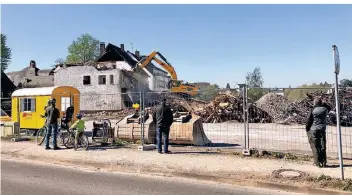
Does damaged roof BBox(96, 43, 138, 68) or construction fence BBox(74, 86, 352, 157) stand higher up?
damaged roof BBox(96, 43, 138, 68)

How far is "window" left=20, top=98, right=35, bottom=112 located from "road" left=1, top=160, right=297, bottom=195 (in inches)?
323

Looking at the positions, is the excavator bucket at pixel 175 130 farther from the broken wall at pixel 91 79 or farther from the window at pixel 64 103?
the broken wall at pixel 91 79

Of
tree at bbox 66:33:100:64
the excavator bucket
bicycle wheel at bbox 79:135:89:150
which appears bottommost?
bicycle wheel at bbox 79:135:89:150

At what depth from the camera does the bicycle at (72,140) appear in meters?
11.5

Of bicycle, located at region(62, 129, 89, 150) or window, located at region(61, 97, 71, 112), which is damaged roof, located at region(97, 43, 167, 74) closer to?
window, located at region(61, 97, 71, 112)

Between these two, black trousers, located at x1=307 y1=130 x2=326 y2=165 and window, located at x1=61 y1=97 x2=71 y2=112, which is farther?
window, located at x1=61 y1=97 x2=71 y2=112

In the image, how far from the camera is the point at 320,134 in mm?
8102

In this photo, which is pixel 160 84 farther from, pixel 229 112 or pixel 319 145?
pixel 319 145

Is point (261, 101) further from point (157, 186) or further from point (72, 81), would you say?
point (72, 81)

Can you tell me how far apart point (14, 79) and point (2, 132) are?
195 ft

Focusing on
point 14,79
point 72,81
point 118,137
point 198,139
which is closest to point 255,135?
point 198,139

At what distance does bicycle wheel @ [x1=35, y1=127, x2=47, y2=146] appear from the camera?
12.9 metres

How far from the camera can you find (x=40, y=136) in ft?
44.9

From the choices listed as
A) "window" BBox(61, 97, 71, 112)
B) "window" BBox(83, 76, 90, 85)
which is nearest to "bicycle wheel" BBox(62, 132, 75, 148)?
"window" BBox(61, 97, 71, 112)
